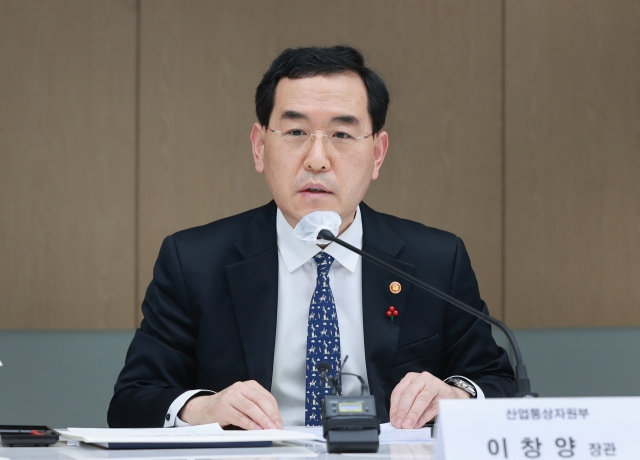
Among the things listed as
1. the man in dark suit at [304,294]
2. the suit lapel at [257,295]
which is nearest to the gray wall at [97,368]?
the man in dark suit at [304,294]

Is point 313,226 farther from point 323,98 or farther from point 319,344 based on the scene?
point 323,98

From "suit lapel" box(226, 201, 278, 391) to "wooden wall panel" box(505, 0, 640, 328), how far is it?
146 cm

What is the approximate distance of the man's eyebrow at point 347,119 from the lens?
1.99 metres

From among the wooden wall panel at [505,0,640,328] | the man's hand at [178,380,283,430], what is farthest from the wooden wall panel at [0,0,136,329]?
the man's hand at [178,380,283,430]

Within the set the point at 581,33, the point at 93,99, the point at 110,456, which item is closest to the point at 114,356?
the point at 93,99

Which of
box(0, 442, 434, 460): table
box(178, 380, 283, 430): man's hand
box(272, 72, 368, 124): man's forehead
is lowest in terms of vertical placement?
box(0, 442, 434, 460): table

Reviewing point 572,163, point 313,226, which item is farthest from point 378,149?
point 572,163

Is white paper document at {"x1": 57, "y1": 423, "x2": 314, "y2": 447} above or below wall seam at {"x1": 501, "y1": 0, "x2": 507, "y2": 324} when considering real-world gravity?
below

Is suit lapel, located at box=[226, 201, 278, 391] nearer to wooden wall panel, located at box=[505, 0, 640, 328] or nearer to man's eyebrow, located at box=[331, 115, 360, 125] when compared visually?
man's eyebrow, located at box=[331, 115, 360, 125]

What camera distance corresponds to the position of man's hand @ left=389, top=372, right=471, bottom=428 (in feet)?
5.29

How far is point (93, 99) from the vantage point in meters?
3.09

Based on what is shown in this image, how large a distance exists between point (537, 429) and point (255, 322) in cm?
97

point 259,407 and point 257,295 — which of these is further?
point 257,295

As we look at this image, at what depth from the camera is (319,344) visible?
1892 mm
